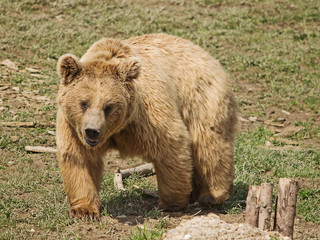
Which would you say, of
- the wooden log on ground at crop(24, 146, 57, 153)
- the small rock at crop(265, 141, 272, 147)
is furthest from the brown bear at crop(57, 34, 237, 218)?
the small rock at crop(265, 141, 272, 147)

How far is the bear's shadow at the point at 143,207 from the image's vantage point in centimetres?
557

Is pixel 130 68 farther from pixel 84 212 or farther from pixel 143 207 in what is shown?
pixel 143 207

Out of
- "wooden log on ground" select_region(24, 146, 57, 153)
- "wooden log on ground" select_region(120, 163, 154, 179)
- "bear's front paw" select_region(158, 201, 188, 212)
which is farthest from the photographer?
"wooden log on ground" select_region(24, 146, 57, 153)

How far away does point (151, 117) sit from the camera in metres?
5.36

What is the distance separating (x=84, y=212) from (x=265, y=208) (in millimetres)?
1776

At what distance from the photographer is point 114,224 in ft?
17.3

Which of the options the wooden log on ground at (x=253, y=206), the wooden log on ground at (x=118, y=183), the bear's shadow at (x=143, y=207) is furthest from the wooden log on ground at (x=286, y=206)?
the wooden log on ground at (x=118, y=183)

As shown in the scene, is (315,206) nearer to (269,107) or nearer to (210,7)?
(269,107)

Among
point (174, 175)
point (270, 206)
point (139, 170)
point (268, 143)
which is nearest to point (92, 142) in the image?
point (174, 175)

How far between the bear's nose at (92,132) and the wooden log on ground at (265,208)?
1502mm

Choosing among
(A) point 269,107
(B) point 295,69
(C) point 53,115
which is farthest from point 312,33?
(C) point 53,115

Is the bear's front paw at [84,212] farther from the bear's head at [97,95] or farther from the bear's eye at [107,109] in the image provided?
the bear's eye at [107,109]

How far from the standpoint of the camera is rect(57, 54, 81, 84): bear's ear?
194 inches

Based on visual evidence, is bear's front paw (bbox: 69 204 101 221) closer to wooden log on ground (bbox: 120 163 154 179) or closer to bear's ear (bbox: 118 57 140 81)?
bear's ear (bbox: 118 57 140 81)
